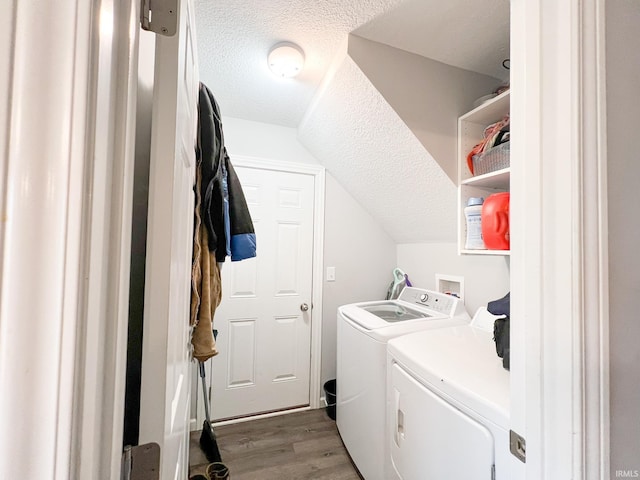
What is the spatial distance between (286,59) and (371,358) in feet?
5.22

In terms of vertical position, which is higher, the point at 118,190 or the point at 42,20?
the point at 42,20

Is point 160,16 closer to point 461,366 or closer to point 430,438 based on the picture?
point 461,366

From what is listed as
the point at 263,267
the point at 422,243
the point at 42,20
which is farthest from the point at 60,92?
the point at 422,243

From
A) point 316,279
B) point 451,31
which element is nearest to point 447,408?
point 316,279

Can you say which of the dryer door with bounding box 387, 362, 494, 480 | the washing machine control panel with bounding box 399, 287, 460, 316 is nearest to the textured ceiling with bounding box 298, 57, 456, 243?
the washing machine control panel with bounding box 399, 287, 460, 316

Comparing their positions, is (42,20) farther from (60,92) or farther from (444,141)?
(444,141)

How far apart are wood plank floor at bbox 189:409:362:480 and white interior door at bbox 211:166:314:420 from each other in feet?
0.47

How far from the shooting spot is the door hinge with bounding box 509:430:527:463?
610 mm

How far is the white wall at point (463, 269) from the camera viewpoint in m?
1.58

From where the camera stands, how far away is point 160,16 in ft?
1.56

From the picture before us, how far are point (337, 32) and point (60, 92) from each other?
1.31 m

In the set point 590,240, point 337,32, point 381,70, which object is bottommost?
point 590,240

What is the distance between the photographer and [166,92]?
1.62 ft

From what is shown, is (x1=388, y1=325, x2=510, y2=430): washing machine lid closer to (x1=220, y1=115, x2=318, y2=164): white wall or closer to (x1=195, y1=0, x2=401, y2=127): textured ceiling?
(x1=195, y1=0, x2=401, y2=127): textured ceiling
